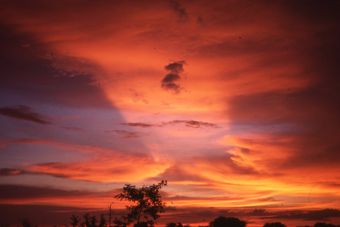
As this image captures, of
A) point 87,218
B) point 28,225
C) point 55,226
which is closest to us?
point 87,218

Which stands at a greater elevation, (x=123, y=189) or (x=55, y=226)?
(x=123, y=189)

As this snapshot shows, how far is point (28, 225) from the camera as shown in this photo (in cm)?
9606

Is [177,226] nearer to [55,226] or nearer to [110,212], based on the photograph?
[55,226]

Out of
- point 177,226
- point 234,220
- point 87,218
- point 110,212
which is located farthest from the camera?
point 234,220

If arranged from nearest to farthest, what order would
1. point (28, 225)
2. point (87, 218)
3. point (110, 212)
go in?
point (110, 212) < point (87, 218) < point (28, 225)

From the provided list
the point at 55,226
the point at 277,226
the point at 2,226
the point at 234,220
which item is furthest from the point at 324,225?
the point at 2,226

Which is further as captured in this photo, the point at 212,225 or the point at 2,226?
the point at 212,225

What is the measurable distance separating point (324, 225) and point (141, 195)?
3953 inches

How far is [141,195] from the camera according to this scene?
72.9m

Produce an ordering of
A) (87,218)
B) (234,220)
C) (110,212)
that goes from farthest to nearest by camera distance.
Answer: (234,220)
(87,218)
(110,212)

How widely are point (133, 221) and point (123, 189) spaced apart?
5.91 metres

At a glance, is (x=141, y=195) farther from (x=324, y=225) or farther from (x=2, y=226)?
(x=324, y=225)

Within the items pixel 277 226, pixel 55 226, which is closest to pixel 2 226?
pixel 55 226

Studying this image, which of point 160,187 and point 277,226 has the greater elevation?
point 160,187
